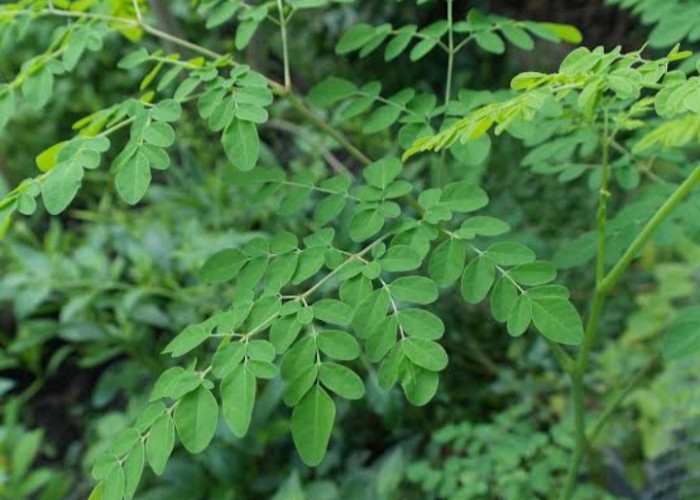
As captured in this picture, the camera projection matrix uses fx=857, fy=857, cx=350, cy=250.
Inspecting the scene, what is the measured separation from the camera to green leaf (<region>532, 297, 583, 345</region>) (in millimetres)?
1112

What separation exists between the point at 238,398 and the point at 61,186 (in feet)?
1.22

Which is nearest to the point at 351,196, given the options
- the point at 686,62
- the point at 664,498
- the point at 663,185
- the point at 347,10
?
the point at 663,185

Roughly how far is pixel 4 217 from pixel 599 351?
1.95 metres

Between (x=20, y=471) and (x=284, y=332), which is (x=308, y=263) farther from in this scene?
(x=20, y=471)

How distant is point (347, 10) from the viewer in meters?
3.76

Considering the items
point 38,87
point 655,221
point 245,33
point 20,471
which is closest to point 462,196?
point 655,221

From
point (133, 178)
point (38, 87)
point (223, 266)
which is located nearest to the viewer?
point (133, 178)

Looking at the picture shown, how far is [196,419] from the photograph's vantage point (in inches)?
41.6

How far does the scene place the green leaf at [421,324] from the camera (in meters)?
1.11

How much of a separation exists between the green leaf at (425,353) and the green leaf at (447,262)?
0.11 m

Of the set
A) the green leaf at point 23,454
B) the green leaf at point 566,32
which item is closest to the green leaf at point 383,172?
the green leaf at point 566,32

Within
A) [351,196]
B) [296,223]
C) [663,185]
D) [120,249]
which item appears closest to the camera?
[351,196]

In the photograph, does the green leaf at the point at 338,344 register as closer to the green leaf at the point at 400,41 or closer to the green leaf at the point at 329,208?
the green leaf at the point at 329,208

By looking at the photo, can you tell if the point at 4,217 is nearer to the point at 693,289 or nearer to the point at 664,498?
the point at 664,498
